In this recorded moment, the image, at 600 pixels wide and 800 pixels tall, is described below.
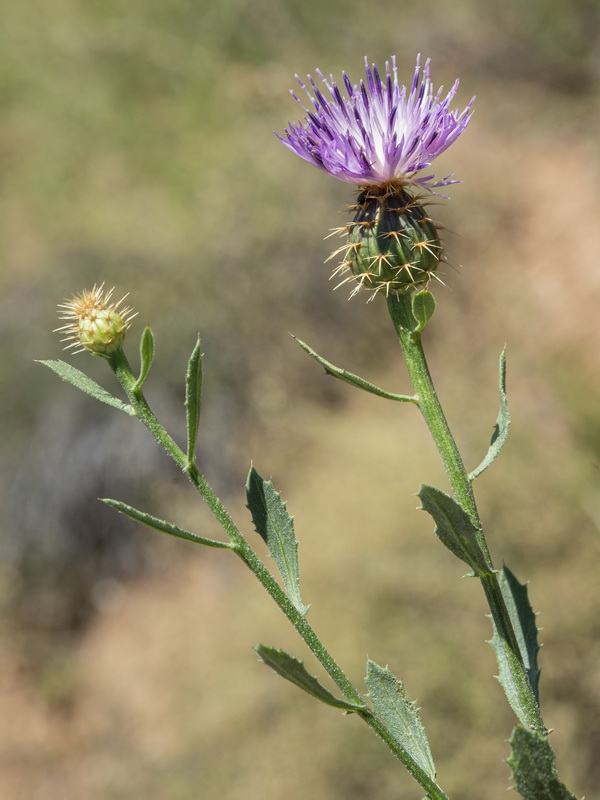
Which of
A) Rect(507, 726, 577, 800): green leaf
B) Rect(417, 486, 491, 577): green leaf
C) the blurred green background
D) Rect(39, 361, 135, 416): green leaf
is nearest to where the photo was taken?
Rect(507, 726, 577, 800): green leaf

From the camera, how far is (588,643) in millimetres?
5836

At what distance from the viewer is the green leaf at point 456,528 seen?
1.40 m

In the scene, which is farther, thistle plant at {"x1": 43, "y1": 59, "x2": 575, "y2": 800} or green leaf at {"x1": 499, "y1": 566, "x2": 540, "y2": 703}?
green leaf at {"x1": 499, "y1": 566, "x2": 540, "y2": 703}

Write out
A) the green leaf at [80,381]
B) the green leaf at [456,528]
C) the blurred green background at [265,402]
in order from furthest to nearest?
the blurred green background at [265,402] → the green leaf at [80,381] → the green leaf at [456,528]

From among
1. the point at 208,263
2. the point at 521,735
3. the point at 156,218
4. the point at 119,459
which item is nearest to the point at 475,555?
the point at 521,735

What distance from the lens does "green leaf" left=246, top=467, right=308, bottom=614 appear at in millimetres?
1578

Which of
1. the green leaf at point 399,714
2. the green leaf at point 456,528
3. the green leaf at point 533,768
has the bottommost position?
the green leaf at point 533,768

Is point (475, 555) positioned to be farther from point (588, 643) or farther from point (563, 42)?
point (563, 42)

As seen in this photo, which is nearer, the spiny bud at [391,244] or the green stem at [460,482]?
the green stem at [460,482]

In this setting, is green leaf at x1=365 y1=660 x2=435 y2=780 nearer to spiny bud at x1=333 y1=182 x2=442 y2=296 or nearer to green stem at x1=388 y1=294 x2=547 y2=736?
green stem at x1=388 y1=294 x2=547 y2=736

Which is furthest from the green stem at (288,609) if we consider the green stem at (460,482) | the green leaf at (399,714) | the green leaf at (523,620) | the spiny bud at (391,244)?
the spiny bud at (391,244)

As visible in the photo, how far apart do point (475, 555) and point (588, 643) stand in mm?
4894

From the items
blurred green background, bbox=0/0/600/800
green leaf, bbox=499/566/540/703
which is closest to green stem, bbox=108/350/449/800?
green leaf, bbox=499/566/540/703

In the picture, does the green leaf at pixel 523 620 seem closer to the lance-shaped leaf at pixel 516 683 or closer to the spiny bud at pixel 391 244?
the lance-shaped leaf at pixel 516 683
